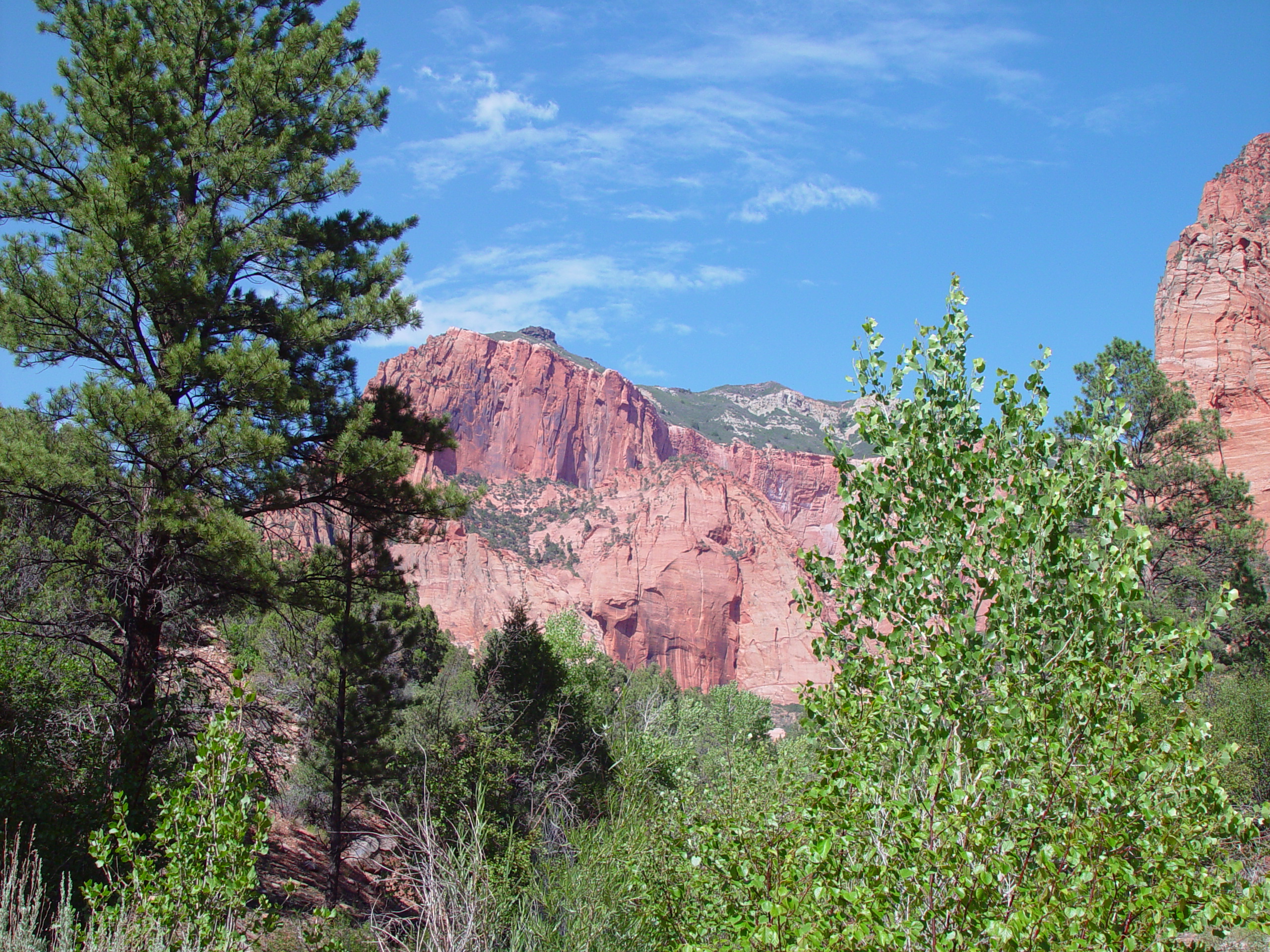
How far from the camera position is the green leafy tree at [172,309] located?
859cm

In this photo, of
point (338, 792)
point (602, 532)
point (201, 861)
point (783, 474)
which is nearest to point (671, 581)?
point (602, 532)

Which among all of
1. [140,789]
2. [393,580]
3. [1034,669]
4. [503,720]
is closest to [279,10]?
[393,580]

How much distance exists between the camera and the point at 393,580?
11664 millimetres

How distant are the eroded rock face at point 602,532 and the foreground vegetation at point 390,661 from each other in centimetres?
4473

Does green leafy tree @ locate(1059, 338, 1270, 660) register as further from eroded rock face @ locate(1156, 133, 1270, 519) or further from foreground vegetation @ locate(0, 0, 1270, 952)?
eroded rock face @ locate(1156, 133, 1270, 519)

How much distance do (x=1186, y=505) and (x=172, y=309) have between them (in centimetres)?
2366

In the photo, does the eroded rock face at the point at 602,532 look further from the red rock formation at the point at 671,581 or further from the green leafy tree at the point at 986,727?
the green leafy tree at the point at 986,727

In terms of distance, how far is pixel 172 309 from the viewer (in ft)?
31.3

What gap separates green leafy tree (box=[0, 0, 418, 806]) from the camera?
28.2 feet

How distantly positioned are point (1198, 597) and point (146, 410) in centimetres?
2371

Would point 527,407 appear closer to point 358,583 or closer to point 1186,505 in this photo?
point 1186,505

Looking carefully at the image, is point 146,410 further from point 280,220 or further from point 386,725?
point 386,725

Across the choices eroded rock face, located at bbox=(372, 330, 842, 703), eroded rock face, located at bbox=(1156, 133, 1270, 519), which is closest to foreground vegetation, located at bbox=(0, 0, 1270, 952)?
eroded rock face, located at bbox=(1156, 133, 1270, 519)

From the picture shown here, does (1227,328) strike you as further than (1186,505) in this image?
Yes
